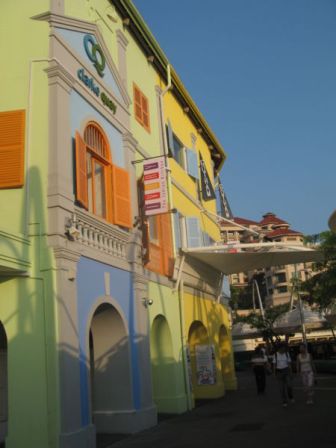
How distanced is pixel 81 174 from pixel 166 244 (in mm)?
5841

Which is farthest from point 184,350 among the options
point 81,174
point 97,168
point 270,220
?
point 270,220

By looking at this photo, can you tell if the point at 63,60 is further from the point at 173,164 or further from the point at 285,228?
the point at 285,228

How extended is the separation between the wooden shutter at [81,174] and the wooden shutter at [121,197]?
131cm

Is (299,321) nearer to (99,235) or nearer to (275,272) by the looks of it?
(99,235)

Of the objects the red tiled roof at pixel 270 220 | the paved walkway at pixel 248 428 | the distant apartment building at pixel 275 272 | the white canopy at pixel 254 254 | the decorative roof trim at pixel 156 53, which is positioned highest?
the red tiled roof at pixel 270 220

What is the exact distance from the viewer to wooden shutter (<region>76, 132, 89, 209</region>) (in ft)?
35.2

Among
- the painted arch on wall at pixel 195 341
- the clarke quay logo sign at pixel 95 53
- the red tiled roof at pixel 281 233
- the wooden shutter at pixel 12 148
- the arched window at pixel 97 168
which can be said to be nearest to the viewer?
the wooden shutter at pixel 12 148

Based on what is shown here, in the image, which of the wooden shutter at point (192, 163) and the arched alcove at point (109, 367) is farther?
the wooden shutter at point (192, 163)

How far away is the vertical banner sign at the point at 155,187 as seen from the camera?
13500 mm

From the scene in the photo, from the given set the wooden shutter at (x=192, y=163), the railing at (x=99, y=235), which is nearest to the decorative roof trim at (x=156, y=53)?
the wooden shutter at (x=192, y=163)

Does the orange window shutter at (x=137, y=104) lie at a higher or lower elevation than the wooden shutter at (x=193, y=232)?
higher

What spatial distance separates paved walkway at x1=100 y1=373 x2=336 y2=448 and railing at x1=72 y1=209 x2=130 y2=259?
4.02 meters

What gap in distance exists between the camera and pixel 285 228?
4136 inches

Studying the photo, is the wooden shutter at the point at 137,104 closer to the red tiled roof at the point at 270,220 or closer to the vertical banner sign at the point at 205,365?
the vertical banner sign at the point at 205,365
